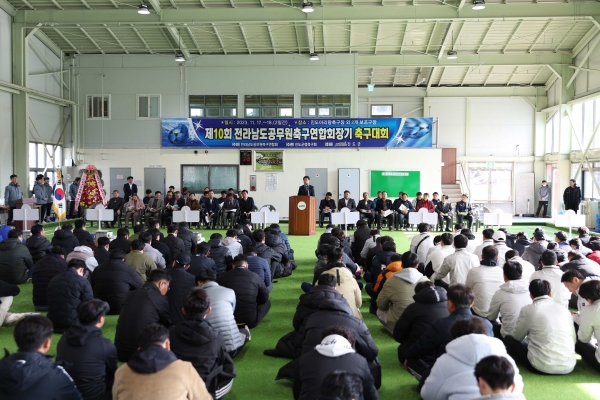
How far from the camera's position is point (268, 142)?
19453 millimetres

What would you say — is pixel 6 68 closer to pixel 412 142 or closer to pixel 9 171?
pixel 9 171

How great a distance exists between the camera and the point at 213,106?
1992cm

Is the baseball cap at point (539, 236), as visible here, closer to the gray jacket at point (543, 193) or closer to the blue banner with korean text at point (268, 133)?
the blue banner with korean text at point (268, 133)

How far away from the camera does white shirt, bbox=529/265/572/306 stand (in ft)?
18.8

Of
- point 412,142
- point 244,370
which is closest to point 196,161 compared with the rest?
point 412,142

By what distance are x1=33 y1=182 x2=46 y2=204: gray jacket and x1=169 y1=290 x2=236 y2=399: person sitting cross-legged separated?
14522 mm

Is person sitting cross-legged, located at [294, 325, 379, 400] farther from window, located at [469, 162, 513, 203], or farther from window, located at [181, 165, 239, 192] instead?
window, located at [469, 162, 513, 203]

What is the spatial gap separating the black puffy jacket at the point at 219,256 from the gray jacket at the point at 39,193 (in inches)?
437

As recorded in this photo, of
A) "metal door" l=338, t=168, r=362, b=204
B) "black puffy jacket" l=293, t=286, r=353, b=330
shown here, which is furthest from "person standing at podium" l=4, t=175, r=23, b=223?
"black puffy jacket" l=293, t=286, r=353, b=330

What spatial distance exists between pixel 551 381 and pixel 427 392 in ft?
6.04

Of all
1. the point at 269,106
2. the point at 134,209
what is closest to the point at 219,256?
the point at 134,209

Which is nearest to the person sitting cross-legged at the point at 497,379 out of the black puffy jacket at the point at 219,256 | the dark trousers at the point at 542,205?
the black puffy jacket at the point at 219,256

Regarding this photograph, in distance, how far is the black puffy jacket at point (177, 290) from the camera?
215 inches

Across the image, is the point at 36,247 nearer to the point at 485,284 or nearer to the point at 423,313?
the point at 423,313
